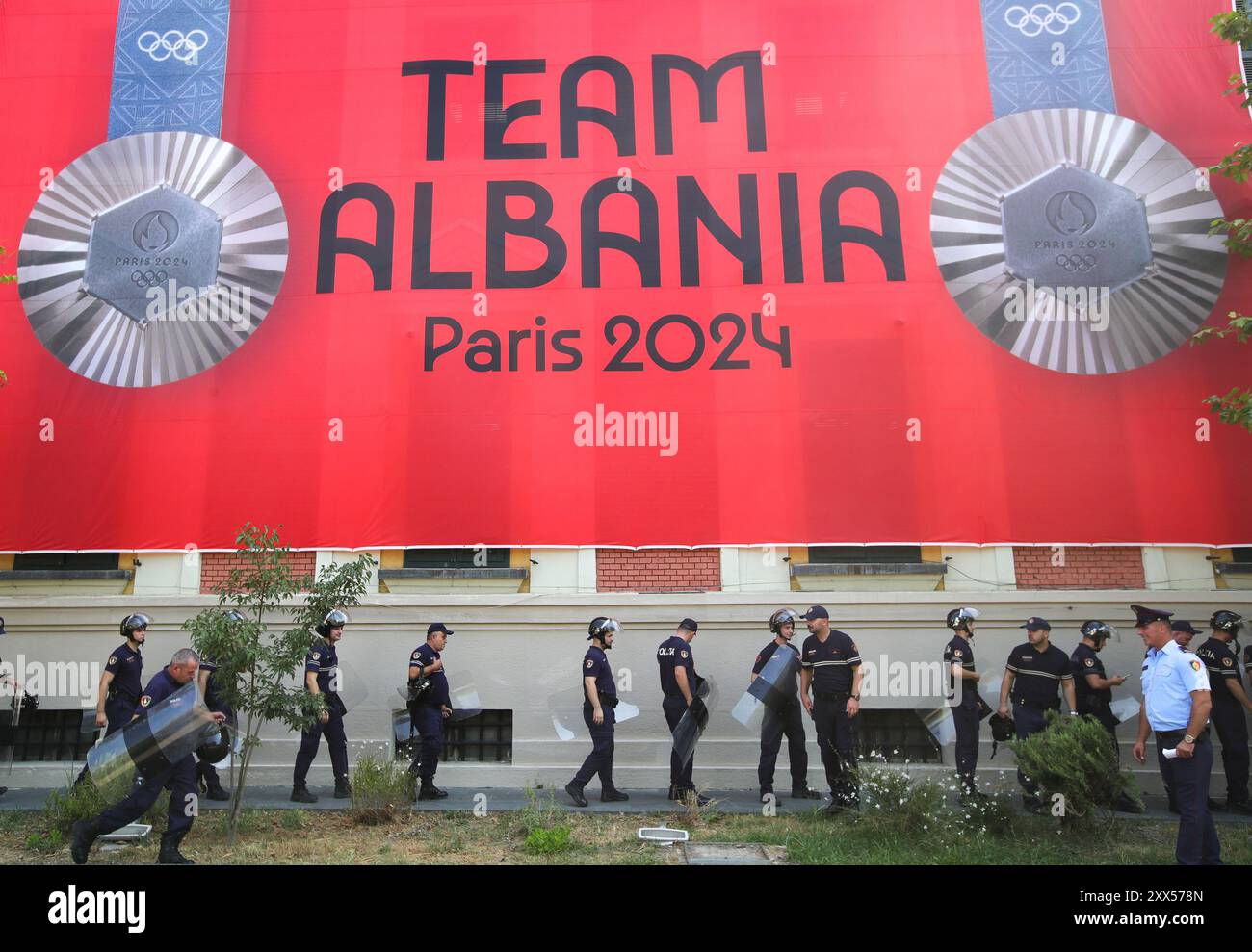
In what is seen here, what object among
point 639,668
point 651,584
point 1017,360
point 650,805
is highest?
point 1017,360

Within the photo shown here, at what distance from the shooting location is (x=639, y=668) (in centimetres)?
983

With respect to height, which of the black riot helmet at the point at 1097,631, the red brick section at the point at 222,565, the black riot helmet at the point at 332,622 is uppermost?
the red brick section at the point at 222,565

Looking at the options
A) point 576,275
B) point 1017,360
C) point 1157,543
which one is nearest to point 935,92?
point 1017,360

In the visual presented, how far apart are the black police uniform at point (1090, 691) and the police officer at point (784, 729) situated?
3.02m

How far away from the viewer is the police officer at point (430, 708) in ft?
29.1

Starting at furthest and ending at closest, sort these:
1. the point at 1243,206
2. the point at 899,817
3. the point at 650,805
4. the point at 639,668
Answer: the point at 1243,206 < the point at 639,668 < the point at 650,805 < the point at 899,817

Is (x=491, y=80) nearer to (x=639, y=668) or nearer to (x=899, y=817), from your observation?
(x=639, y=668)

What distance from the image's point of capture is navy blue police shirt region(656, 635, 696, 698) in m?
8.80

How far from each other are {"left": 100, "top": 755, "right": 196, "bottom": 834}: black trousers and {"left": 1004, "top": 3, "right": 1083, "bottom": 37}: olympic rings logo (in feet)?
42.0

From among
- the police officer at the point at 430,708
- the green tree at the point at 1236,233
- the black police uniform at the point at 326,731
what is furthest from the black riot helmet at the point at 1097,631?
the black police uniform at the point at 326,731

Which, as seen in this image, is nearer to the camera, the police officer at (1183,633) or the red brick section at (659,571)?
the police officer at (1183,633)

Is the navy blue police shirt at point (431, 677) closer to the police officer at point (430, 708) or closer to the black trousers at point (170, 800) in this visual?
the police officer at point (430, 708)

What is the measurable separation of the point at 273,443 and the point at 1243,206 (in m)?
12.5

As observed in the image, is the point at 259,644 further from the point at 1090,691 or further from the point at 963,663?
the point at 1090,691
